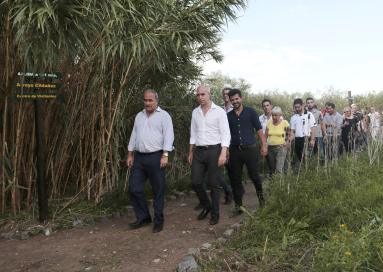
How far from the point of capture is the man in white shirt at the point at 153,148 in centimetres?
489

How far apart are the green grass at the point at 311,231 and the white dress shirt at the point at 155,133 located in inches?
44.9

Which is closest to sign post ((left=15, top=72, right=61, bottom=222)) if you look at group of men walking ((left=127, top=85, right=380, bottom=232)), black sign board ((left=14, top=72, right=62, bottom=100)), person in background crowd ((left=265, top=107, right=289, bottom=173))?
black sign board ((left=14, top=72, right=62, bottom=100))

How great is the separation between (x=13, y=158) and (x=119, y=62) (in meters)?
1.73

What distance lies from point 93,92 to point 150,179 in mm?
1552

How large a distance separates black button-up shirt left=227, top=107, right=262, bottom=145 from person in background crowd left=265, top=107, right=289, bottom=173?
4.75 feet

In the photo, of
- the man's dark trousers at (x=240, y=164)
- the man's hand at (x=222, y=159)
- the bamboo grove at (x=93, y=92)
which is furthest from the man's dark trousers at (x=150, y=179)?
the bamboo grove at (x=93, y=92)

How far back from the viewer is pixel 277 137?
22.0 ft

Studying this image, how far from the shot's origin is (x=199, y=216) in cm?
542

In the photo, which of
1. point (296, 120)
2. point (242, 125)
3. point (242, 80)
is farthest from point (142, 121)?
point (242, 80)

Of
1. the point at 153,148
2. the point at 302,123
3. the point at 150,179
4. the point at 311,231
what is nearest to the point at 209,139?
the point at 153,148

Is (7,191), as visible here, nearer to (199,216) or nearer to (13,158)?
(13,158)

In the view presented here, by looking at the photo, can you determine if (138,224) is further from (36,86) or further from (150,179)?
(36,86)

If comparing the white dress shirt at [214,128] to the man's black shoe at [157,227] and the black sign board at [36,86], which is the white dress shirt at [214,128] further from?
the black sign board at [36,86]

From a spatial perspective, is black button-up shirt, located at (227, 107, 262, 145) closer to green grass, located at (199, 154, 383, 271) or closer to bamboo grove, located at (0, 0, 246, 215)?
green grass, located at (199, 154, 383, 271)
